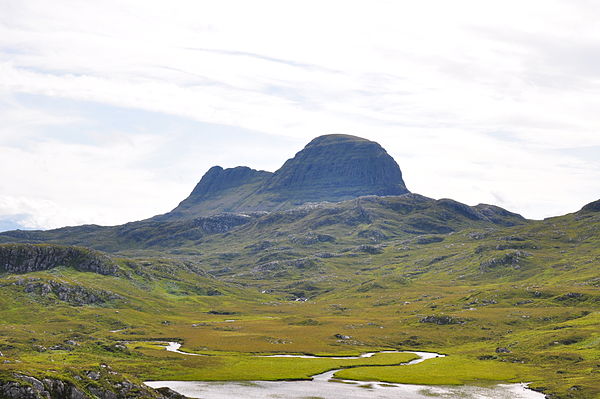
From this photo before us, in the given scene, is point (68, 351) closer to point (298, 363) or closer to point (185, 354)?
point (185, 354)

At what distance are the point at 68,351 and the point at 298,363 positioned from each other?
6401cm

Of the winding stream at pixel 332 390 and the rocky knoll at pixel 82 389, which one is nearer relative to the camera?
the rocky knoll at pixel 82 389

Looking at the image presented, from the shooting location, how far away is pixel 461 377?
12594cm

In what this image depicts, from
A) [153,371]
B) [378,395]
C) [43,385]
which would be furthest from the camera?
[153,371]

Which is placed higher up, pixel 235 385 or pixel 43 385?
pixel 43 385

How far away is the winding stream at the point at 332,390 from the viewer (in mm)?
104000

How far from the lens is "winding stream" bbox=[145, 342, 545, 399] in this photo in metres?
104

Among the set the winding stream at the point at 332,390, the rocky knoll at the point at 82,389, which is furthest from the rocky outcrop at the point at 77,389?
the winding stream at the point at 332,390

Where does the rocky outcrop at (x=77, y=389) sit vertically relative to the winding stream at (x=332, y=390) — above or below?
above

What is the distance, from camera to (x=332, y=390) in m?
110

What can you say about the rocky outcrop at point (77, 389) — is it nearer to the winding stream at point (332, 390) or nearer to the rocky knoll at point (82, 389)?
the rocky knoll at point (82, 389)

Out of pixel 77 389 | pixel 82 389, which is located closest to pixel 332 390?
pixel 82 389

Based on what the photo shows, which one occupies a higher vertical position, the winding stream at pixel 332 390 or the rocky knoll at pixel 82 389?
the rocky knoll at pixel 82 389

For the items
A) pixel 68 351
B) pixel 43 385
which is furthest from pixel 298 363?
pixel 43 385
